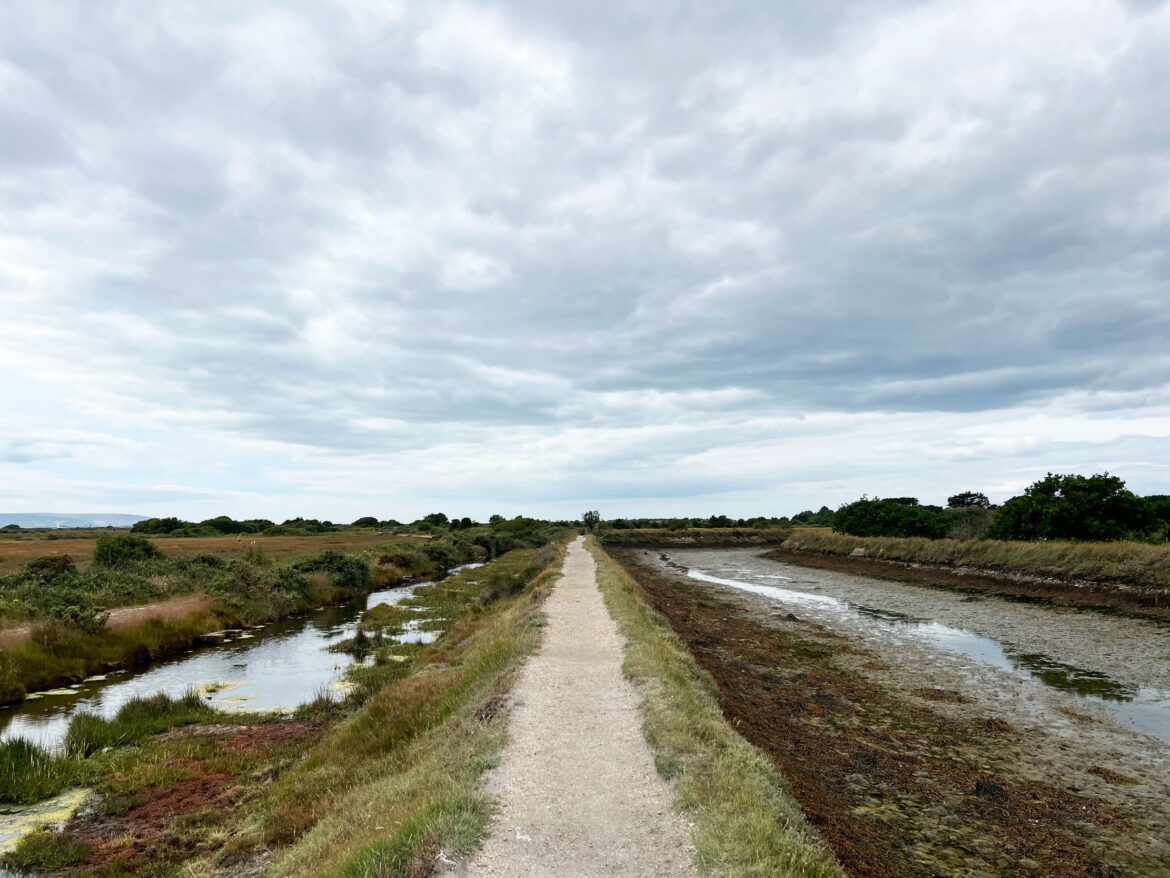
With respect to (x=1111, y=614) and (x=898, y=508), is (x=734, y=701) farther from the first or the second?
(x=898, y=508)

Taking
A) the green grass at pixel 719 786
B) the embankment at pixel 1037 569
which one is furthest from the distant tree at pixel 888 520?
the green grass at pixel 719 786

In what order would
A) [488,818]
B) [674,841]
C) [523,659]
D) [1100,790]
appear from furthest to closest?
[523,659], [1100,790], [488,818], [674,841]

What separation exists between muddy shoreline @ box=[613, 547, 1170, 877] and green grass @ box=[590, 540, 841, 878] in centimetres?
96

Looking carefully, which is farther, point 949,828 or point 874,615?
point 874,615

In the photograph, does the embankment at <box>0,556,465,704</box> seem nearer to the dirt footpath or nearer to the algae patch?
the algae patch

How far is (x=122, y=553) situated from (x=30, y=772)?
33703 millimetres

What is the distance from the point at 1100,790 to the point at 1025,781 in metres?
0.98

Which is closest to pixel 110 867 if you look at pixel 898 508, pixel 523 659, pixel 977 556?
pixel 523 659

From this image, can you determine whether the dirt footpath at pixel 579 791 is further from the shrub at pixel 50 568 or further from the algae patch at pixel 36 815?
the shrub at pixel 50 568

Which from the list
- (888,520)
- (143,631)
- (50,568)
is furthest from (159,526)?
(888,520)

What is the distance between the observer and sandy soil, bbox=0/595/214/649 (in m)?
20.4

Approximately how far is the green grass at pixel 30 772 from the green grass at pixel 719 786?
10.9 m

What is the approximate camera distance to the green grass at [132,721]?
13.7 m

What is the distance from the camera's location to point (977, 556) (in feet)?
141
